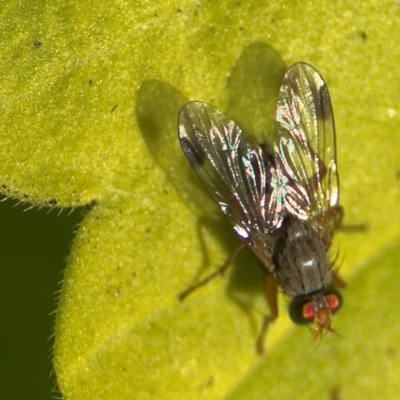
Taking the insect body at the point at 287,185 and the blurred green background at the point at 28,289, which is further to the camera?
the blurred green background at the point at 28,289

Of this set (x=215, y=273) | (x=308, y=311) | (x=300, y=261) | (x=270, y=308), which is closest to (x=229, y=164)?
(x=215, y=273)

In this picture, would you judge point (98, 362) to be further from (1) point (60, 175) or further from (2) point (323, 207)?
(2) point (323, 207)

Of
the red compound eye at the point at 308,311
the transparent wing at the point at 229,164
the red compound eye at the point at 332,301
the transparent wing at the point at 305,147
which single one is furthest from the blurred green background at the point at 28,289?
the red compound eye at the point at 332,301

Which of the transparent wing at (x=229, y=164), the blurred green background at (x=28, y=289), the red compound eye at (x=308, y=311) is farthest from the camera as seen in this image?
the blurred green background at (x=28, y=289)

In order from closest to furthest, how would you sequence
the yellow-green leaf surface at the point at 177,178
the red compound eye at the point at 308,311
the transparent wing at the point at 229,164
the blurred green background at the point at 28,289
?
the yellow-green leaf surface at the point at 177,178 → the transparent wing at the point at 229,164 → the red compound eye at the point at 308,311 → the blurred green background at the point at 28,289

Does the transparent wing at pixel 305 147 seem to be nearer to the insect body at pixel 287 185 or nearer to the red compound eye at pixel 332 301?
the insect body at pixel 287 185

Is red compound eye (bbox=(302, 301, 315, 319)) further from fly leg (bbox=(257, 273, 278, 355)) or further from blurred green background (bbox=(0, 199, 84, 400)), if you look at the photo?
blurred green background (bbox=(0, 199, 84, 400))

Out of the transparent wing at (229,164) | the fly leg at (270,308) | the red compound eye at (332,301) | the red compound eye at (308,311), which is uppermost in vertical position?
the transparent wing at (229,164)

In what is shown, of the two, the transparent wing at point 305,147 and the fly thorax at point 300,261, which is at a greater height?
the transparent wing at point 305,147
